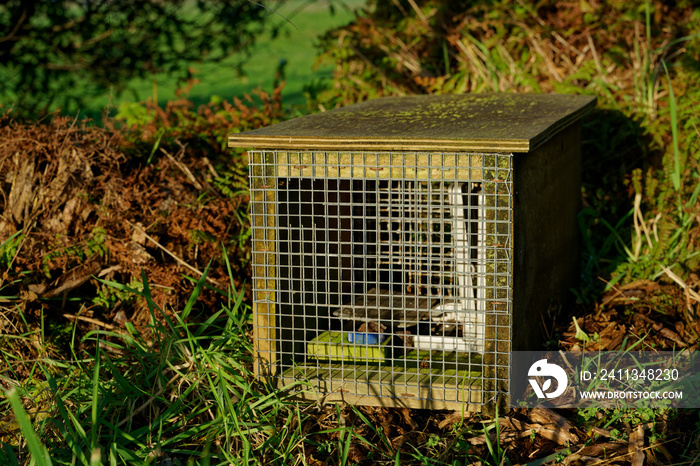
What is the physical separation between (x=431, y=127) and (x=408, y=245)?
0.55 m

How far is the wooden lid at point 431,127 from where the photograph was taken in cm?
282

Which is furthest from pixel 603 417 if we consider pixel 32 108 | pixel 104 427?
pixel 32 108

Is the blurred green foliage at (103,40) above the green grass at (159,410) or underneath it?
above

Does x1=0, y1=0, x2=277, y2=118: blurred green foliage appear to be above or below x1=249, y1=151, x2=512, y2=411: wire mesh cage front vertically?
above

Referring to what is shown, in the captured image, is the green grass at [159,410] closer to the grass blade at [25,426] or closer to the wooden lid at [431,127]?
the grass blade at [25,426]

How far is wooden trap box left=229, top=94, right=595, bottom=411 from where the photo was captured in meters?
2.88

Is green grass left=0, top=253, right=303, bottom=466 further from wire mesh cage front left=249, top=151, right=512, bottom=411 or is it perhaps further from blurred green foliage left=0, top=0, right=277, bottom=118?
blurred green foliage left=0, top=0, right=277, bottom=118

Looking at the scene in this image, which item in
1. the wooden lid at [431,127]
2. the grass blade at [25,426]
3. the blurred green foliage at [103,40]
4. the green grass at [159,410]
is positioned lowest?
the green grass at [159,410]

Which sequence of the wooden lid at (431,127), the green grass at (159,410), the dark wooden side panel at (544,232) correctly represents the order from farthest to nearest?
the dark wooden side panel at (544,232), the wooden lid at (431,127), the green grass at (159,410)

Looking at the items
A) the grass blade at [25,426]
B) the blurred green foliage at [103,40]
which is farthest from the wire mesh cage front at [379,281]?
the blurred green foliage at [103,40]

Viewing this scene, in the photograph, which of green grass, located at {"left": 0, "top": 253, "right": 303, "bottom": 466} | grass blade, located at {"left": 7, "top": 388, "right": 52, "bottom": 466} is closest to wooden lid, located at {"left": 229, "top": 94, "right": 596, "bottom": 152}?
green grass, located at {"left": 0, "top": 253, "right": 303, "bottom": 466}

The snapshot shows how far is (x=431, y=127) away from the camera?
318 cm

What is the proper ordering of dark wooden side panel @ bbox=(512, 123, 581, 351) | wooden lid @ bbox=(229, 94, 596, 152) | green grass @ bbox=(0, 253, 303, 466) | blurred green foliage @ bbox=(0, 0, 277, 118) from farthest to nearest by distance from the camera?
blurred green foliage @ bbox=(0, 0, 277, 118)
dark wooden side panel @ bbox=(512, 123, 581, 351)
wooden lid @ bbox=(229, 94, 596, 152)
green grass @ bbox=(0, 253, 303, 466)

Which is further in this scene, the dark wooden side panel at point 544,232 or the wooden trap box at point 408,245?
the dark wooden side panel at point 544,232
